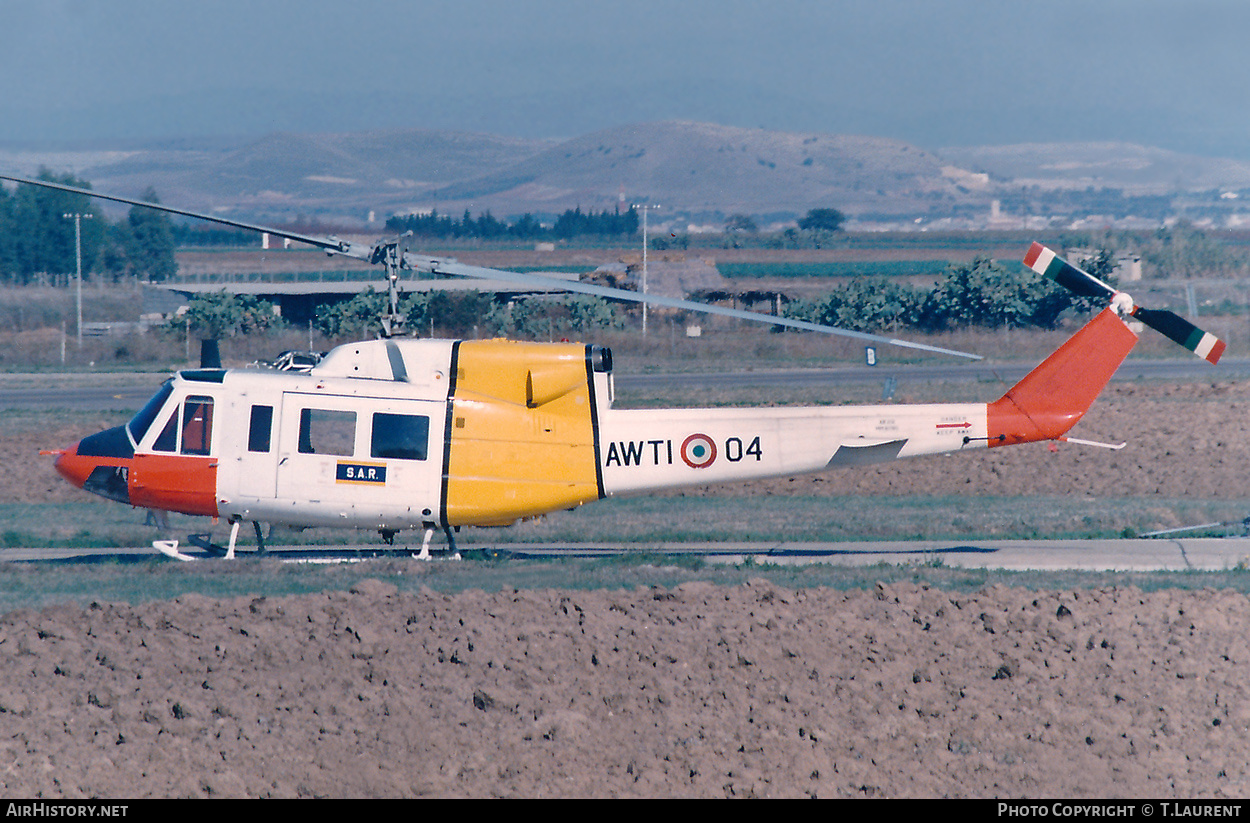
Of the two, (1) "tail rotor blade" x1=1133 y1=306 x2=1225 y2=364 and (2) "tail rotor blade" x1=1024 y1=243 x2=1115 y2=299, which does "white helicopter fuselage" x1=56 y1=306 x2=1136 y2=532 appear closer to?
(1) "tail rotor blade" x1=1133 y1=306 x2=1225 y2=364

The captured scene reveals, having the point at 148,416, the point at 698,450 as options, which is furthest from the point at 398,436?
the point at 698,450

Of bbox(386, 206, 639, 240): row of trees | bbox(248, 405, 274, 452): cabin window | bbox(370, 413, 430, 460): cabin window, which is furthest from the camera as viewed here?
bbox(386, 206, 639, 240): row of trees

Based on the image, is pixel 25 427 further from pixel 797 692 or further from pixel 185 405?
pixel 797 692

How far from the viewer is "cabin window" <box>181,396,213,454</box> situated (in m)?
15.0

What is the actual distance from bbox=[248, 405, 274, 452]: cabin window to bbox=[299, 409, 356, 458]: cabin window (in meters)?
0.41

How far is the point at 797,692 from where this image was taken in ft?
31.8

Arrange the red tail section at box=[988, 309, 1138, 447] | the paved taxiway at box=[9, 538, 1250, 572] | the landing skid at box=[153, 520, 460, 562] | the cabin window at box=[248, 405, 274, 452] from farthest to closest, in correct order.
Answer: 1. the paved taxiway at box=[9, 538, 1250, 572]
2. the red tail section at box=[988, 309, 1138, 447]
3. the landing skid at box=[153, 520, 460, 562]
4. the cabin window at box=[248, 405, 274, 452]

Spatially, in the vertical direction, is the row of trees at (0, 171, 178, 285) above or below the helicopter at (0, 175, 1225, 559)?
above

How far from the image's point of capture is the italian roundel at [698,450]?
15.3 m

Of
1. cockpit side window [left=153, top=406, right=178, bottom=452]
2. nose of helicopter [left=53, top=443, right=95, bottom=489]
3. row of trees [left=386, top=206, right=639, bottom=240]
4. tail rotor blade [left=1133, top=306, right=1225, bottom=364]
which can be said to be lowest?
nose of helicopter [left=53, top=443, right=95, bottom=489]

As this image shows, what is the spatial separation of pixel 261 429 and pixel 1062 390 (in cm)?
999

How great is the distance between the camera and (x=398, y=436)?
14.7m

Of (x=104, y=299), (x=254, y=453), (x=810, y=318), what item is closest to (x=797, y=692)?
(x=254, y=453)

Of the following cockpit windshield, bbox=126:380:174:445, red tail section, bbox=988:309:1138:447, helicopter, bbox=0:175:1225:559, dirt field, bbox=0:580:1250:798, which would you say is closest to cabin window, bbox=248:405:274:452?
helicopter, bbox=0:175:1225:559
